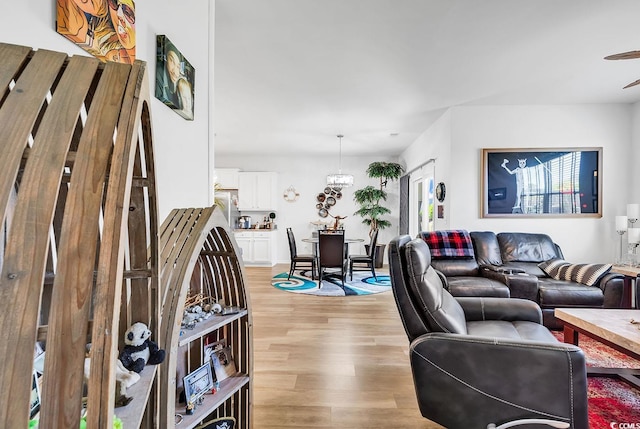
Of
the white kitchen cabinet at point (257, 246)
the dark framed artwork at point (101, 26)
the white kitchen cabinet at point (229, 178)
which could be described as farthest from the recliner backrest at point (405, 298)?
the white kitchen cabinet at point (229, 178)

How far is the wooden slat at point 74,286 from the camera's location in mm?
492

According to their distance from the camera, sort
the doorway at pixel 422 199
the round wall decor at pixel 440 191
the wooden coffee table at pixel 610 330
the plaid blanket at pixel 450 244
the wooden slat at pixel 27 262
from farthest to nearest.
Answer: the doorway at pixel 422 199, the round wall decor at pixel 440 191, the plaid blanket at pixel 450 244, the wooden coffee table at pixel 610 330, the wooden slat at pixel 27 262

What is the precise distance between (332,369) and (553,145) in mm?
4125

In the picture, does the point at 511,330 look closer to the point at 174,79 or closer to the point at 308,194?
the point at 174,79

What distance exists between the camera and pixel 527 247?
13.5ft

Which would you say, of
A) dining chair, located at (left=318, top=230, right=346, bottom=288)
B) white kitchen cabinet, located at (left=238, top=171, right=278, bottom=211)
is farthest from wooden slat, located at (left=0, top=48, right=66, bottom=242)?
white kitchen cabinet, located at (left=238, top=171, right=278, bottom=211)

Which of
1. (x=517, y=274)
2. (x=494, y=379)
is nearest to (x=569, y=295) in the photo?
(x=517, y=274)

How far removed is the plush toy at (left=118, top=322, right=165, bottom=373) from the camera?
758mm

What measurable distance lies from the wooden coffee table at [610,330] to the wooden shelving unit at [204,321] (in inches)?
77.1

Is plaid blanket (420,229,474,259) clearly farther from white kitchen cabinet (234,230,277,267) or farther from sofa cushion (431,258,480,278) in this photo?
white kitchen cabinet (234,230,277,267)

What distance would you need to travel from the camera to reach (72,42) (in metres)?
1.07

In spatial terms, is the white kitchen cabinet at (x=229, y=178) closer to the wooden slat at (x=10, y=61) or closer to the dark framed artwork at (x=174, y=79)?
the dark framed artwork at (x=174, y=79)

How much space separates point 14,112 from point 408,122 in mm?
5327

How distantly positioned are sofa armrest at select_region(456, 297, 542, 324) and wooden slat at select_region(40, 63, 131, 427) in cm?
223
